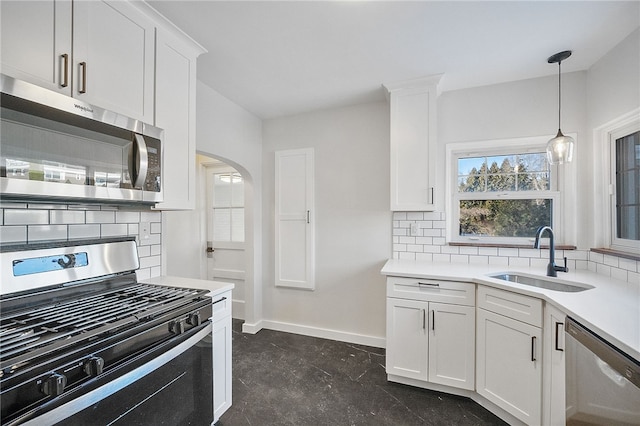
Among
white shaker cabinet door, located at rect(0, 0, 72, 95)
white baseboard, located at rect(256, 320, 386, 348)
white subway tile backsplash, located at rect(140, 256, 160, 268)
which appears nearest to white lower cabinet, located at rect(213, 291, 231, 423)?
white subway tile backsplash, located at rect(140, 256, 160, 268)

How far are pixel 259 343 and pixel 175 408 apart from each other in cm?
170

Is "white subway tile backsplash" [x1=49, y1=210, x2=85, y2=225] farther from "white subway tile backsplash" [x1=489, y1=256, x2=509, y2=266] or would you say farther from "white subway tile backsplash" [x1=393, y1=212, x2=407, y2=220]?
"white subway tile backsplash" [x1=489, y1=256, x2=509, y2=266]

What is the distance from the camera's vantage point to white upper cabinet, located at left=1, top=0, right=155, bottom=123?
106cm

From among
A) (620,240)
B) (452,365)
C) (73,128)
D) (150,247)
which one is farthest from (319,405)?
(620,240)

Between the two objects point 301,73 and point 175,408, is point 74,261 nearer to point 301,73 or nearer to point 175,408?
point 175,408

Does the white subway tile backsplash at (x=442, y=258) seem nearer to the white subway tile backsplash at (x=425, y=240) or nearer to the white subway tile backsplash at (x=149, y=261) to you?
the white subway tile backsplash at (x=425, y=240)

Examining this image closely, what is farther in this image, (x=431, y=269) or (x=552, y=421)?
(x=431, y=269)

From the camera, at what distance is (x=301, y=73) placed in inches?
88.4

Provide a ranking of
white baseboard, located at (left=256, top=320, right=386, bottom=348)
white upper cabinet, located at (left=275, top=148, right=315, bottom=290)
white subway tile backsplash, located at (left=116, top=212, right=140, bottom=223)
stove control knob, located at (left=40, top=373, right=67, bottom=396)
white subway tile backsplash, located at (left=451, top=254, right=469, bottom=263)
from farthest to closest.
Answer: white upper cabinet, located at (left=275, top=148, right=315, bottom=290) < white baseboard, located at (left=256, top=320, right=386, bottom=348) < white subway tile backsplash, located at (left=451, top=254, right=469, bottom=263) < white subway tile backsplash, located at (left=116, top=212, right=140, bottom=223) < stove control knob, located at (left=40, top=373, right=67, bottom=396)

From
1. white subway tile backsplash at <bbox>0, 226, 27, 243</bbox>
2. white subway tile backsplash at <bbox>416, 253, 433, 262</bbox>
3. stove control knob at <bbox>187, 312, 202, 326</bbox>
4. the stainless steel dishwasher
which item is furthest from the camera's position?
white subway tile backsplash at <bbox>416, 253, 433, 262</bbox>

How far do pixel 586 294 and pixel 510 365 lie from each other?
606 millimetres

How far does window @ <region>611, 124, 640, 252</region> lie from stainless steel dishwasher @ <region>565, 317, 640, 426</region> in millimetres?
1091

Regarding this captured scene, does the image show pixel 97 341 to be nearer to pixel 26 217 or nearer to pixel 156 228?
pixel 26 217

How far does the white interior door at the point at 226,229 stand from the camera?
140 inches
